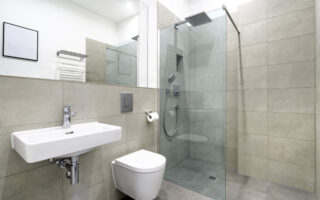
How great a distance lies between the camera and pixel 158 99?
2055mm

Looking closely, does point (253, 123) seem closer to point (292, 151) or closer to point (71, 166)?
point (292, 151)

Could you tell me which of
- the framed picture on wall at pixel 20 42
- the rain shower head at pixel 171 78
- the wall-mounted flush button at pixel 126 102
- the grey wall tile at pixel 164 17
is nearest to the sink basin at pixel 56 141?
the wall-mounted flush button at pixel 126 102

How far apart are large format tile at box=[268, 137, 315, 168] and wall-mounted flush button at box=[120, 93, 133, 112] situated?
5.98 feet

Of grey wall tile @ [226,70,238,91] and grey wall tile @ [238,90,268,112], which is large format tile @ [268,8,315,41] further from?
grey wall tile @ [238,90,268,112]

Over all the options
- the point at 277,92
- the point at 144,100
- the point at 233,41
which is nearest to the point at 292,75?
the point at 277,92

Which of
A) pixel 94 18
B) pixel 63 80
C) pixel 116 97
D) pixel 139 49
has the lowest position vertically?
pixel 116 97

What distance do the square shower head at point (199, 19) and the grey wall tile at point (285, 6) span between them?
903 mm

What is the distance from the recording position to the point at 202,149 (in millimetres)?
1838

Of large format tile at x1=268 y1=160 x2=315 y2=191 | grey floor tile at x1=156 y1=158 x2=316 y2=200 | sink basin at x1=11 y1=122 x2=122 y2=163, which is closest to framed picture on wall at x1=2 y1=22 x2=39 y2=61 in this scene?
sink basin at x1=11 y1=122 x2=122 y2=163

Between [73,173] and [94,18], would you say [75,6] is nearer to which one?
[94,18]

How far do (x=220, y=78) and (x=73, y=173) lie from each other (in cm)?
157

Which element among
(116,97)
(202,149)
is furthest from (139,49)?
(202,149)

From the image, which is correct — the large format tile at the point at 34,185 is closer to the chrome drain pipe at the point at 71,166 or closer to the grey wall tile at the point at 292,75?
the chrome drain pipe at the point at 71,166

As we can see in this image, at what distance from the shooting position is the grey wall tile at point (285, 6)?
1730mm
